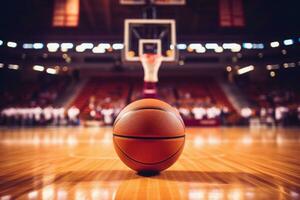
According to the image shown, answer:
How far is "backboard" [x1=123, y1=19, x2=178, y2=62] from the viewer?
33.7ft

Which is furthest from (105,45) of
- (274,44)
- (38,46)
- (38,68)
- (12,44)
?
(274,44)

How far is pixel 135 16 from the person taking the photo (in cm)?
1691

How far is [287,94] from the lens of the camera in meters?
19.2

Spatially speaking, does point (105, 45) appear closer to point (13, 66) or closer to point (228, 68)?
point (13, 66)

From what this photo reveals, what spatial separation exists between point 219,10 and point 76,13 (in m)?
8.01

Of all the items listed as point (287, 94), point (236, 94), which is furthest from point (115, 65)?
point (287, 94)

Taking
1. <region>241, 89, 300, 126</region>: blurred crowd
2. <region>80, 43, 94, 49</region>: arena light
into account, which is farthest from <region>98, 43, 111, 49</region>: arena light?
<region>241, 89, 300, 126</region>: blurred crowd

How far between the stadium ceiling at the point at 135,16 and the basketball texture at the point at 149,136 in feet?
45.7

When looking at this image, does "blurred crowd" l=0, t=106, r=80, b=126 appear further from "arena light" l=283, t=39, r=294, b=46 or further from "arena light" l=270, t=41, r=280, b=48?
"arena light" l=283, t=39, r=294, b=46

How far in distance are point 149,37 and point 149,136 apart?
388 inches

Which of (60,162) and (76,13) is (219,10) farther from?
(60,162)

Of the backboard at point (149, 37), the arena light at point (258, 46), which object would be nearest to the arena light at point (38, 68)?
the backboard at point (149, 37)

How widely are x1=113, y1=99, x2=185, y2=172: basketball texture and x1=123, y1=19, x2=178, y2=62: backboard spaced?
25.4 ft

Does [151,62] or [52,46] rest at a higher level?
[52,46]
